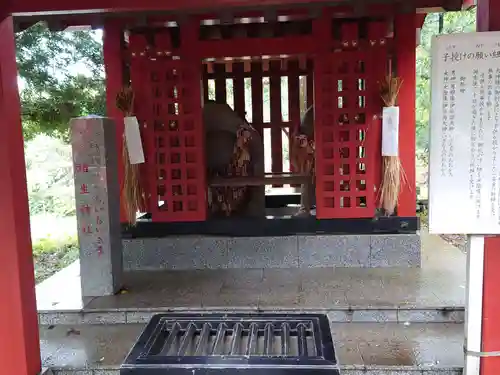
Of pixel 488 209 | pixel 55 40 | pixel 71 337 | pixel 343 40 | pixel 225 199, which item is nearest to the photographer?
pixel 488 209

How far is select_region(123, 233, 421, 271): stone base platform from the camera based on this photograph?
515cm

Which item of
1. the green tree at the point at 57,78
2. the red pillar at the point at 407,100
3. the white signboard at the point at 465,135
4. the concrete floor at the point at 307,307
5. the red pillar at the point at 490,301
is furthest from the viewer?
the green tree at the point at 57,78

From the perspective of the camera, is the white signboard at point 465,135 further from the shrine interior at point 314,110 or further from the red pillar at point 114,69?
the red pillar at point 114,69

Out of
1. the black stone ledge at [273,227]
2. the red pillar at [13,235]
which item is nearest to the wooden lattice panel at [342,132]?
the black stone ledge at [273,227]

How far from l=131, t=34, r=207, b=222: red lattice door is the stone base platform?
36 cm

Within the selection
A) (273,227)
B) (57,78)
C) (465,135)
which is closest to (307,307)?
(273,227)

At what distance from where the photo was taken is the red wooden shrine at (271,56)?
5.12 metres

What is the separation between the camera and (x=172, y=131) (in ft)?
17.6

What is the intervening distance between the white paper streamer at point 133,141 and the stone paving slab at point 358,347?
185 centimetres

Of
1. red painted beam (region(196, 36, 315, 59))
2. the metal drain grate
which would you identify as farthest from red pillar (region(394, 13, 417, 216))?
the metal drain grate

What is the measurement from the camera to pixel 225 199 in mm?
5855

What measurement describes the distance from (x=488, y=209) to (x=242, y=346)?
1738mm

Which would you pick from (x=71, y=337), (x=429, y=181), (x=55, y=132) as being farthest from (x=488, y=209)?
(x=55, y=132)

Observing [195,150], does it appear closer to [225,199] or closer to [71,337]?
[225,199]
